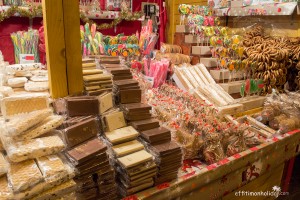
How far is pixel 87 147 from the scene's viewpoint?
4.31 feet

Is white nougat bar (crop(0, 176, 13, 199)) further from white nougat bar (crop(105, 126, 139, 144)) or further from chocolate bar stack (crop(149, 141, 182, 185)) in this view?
chocolate bar stack (crop(149, 141, 182, 185))

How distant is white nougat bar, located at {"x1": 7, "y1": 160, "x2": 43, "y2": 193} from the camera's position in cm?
108

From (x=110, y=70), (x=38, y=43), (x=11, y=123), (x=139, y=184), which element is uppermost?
(x=38, y=43)

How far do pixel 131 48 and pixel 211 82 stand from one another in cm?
103

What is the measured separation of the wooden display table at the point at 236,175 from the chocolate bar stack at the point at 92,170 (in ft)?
0.60

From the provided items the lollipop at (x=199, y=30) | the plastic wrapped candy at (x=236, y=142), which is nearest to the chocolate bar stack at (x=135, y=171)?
the plastic wrapped candy at (x=236, y=142)

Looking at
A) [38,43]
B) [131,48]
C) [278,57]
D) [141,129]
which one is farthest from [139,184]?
[278,57]

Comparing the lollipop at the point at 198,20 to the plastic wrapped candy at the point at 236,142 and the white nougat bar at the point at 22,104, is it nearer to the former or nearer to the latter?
the plastic wrapped candy at the point at 236,142

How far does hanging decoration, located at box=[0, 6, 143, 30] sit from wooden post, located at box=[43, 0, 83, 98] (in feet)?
7.45

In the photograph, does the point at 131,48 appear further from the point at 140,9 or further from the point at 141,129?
the point at 140,9

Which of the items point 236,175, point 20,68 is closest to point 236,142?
point 236,175

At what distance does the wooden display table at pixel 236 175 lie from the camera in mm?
1607

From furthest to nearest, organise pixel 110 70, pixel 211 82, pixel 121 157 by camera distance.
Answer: pixel 211 82 → pixel 110 70 → pixel 121 157

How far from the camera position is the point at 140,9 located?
4.58 meters
